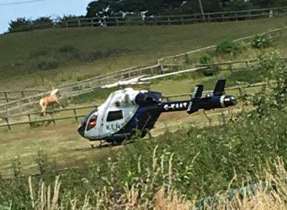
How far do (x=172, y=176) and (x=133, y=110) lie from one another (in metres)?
25.3

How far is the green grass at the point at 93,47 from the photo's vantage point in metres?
63.9

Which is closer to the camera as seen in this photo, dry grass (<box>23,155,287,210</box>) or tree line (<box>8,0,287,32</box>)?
dry grass (<box>23,155,287,210</box>)

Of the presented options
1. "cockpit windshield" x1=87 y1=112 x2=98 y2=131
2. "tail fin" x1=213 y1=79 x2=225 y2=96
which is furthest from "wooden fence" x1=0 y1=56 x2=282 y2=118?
"tail fin" x1=213 y1=79 x2=225 y2=96

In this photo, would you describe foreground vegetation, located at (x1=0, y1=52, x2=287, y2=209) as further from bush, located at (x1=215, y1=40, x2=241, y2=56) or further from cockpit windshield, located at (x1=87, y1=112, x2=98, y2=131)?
bush, located at (x1=215, y1=40, x2=241, y2=56)

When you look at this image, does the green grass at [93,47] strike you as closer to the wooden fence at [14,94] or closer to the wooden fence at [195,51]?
the wooden fence at [195,51]

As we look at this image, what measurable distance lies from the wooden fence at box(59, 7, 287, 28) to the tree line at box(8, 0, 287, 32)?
2.38 meters

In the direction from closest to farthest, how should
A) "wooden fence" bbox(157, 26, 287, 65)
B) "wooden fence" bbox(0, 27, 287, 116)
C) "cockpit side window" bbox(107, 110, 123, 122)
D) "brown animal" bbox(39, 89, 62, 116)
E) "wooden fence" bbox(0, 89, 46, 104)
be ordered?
"cockpit side window" bbox(107, 110, 123, 122)
"brown animal" bbox(39, 89, 62, 116)
"wooden fence" bbox(0, 27, 287, 116)
"wooden fence" bbox(0, 89, 46, 104)
"wooden fence" bbox(157, 26, 287, 65)

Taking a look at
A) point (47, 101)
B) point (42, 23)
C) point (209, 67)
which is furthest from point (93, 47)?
point (47, 101)

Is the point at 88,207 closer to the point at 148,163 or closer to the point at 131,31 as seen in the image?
the point at 148,163

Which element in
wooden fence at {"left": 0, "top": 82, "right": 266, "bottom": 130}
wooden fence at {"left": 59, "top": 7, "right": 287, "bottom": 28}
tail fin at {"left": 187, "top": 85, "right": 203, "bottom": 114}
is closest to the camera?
tail fin at {"left": 187, "top": 85, "right": 203, "bottom": 114}

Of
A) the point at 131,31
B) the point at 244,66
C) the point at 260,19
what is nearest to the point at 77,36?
the point at 131,31

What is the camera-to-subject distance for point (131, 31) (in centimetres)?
8150

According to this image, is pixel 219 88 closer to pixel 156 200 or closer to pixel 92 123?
pixel 92 123

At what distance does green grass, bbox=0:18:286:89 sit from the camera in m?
63.9
